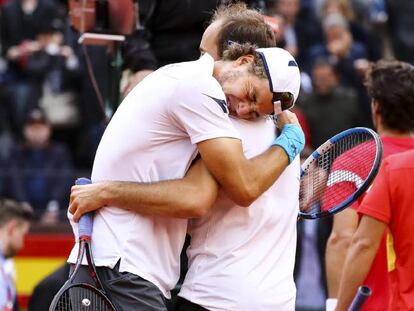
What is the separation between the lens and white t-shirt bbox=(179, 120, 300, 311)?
15.3 feet

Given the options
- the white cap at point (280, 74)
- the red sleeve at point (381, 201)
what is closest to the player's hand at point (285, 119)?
the white cap at point (280, 74)

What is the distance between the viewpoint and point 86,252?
461cm

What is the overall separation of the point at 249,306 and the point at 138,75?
2.20 metres

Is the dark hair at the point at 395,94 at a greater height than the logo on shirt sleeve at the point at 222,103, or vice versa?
the logo on shirt sleeve at the point at 222,103

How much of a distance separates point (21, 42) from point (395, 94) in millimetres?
8331

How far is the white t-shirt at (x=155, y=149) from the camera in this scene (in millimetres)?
4574

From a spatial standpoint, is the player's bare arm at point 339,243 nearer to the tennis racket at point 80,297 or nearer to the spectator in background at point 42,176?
the tennis racket at point 80,297

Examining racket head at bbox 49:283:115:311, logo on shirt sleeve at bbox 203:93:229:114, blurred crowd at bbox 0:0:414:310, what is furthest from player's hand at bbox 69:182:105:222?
blurred crowd at bbox 0:0:414:310

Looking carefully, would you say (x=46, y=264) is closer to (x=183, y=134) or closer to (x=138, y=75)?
(x=138, y=75)

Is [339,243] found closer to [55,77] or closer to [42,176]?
[42,176]

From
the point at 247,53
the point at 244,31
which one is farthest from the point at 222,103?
the point at 244,31

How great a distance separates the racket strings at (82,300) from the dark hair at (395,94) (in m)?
1.97

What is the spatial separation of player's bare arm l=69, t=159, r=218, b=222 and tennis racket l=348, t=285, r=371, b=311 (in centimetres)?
105

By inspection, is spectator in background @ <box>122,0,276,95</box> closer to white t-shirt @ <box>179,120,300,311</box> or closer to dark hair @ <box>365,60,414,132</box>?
dark hair @ <box>365,60,414,132</box>
